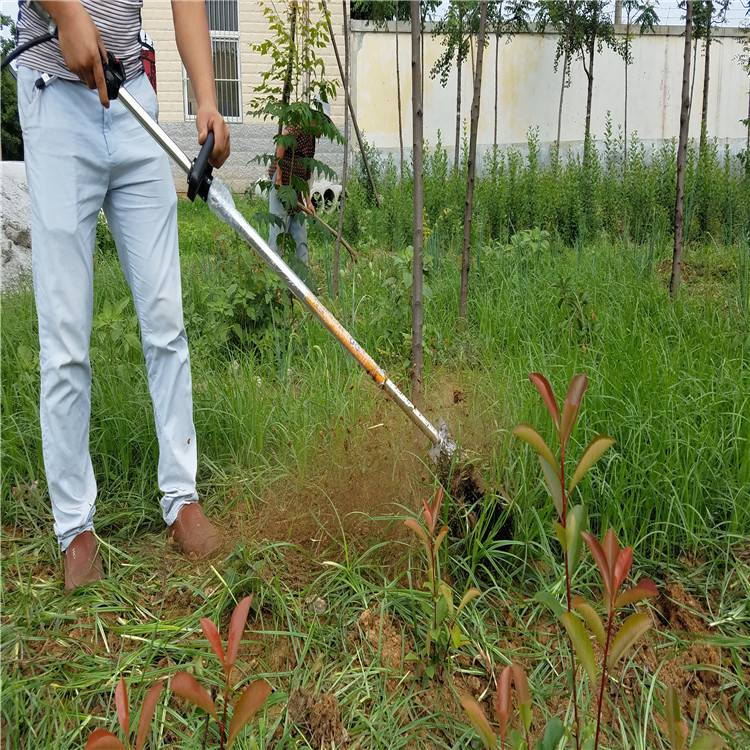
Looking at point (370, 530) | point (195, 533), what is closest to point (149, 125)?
point (195, 533)

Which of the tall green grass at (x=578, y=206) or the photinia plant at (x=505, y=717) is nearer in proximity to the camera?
the photinia plant at (x=505, y=717)

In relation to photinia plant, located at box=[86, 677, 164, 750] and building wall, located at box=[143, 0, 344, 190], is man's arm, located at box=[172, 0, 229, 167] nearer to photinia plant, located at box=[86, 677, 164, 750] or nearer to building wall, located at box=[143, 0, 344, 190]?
photinia plant, located at box=[86, 677, 164, 750]

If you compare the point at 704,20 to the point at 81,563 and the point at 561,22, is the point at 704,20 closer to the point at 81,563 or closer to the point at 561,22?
the point at 561,22

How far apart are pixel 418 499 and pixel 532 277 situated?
2.18 metres

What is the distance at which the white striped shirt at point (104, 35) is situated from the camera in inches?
75.9

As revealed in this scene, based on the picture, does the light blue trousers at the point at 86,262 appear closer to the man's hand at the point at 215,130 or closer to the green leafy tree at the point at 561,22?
the man's hand at the point at 215,130

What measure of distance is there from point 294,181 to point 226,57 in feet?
30.4

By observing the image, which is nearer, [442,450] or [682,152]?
[442,450]

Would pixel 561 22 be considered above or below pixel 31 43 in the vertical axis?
above

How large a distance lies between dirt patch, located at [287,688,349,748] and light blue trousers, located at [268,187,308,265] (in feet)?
8.19

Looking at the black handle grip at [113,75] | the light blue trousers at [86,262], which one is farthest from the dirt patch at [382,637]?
the black handle grip at [113,75]

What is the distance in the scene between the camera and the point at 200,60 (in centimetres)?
215

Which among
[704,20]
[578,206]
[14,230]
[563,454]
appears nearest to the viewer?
[563,454]

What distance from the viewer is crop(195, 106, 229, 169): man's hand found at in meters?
2.03
